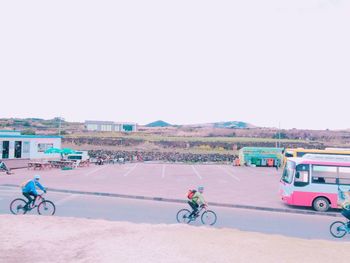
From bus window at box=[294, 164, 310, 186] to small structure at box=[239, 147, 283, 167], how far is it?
86.7 ft

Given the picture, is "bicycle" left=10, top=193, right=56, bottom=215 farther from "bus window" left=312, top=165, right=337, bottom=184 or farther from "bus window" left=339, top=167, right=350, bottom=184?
"bus window" left=339, top=167, right=350, bottom=184

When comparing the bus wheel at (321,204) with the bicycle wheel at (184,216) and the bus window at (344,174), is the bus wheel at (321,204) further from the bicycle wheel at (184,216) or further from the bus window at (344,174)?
the bicycle wheel at (184,216)

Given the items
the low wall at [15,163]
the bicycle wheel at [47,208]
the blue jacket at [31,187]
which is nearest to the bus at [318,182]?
the bicycle wheel at [47,208]

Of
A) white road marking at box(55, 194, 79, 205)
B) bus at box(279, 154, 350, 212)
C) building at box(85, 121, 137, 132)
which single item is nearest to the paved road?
white road marking at box(55, 194, 79, 205)

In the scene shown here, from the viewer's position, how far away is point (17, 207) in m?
13.6

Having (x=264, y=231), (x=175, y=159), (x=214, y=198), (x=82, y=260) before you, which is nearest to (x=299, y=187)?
(x=214, y=198)

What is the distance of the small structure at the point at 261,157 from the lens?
1719 inches

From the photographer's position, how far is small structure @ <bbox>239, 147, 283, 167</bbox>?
43656 millimetres

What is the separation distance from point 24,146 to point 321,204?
29.9 m

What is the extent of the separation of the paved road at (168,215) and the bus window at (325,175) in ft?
6.07

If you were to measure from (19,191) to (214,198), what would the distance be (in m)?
10.8

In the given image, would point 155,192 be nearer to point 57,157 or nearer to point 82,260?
point 82,260

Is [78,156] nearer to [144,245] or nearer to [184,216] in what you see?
[184,216]

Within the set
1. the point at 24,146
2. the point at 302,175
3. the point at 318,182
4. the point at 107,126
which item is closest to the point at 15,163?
the point at 24,146
